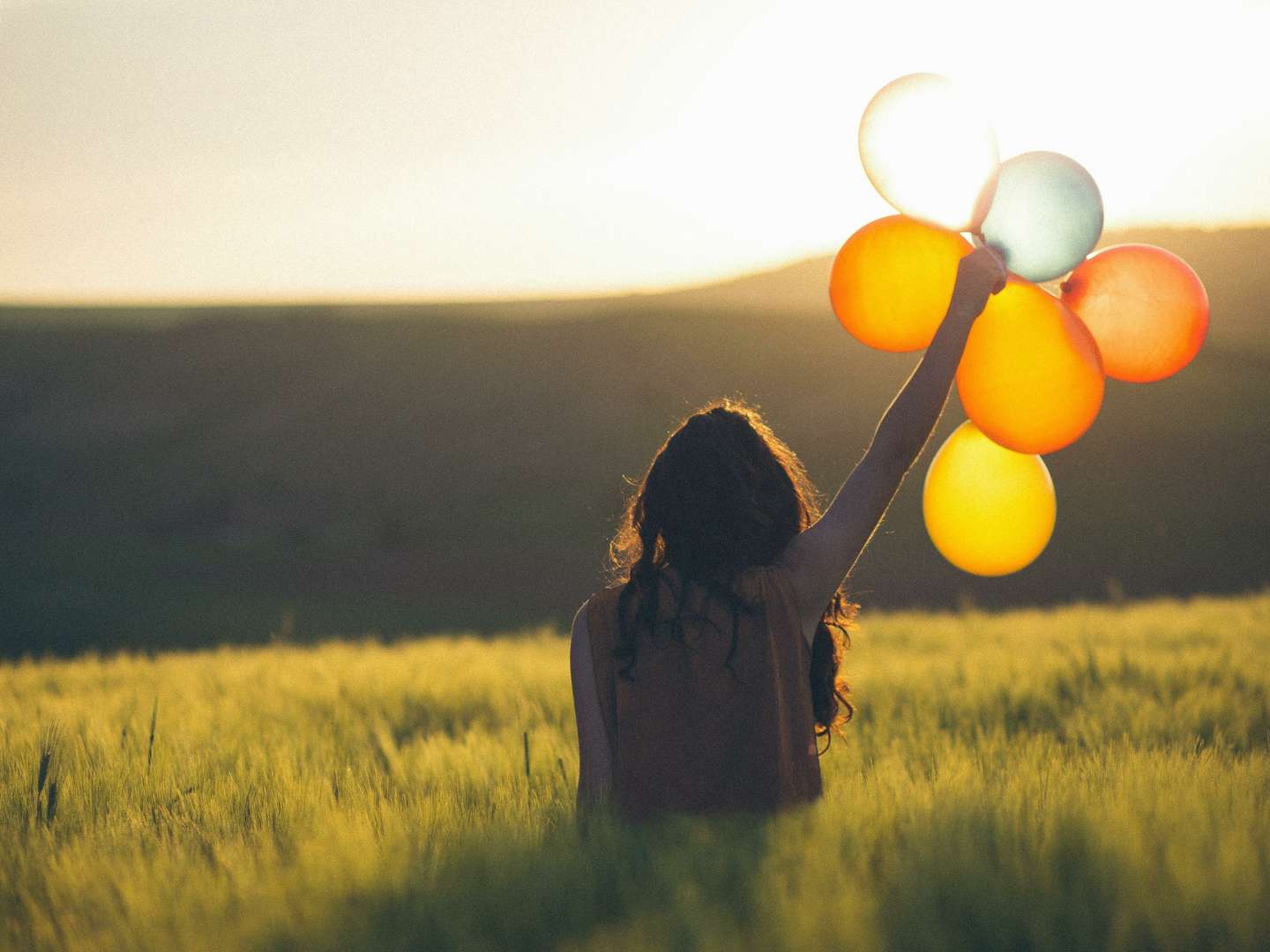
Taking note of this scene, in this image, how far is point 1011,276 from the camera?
284cm

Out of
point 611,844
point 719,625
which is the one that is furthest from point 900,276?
point 611,844

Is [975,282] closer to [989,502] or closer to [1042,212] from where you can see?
[1042,212]

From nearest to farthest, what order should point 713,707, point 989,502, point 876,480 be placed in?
point 876,480, point 713,707, point 989,502

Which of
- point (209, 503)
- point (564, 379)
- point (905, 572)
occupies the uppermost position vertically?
point (564, 379)

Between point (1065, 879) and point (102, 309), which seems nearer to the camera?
point (1065, 879)

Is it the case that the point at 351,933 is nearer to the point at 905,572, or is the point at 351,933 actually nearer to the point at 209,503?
the point at 905,572

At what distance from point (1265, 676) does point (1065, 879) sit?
3.05m

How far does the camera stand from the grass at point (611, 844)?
5.32ft

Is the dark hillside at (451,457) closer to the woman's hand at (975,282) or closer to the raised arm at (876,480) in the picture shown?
the woman's hand at (975,282)

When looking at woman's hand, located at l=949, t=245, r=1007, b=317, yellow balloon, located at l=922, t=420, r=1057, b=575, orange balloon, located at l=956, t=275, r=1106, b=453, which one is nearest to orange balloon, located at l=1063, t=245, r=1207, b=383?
orange balloon, located at l=956, t=275, r=1106, b=453

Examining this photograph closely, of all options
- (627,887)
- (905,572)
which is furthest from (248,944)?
(905,572)

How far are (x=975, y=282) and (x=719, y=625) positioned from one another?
91 cm

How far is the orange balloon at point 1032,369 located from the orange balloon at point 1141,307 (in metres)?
0.16

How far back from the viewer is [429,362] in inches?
1422
